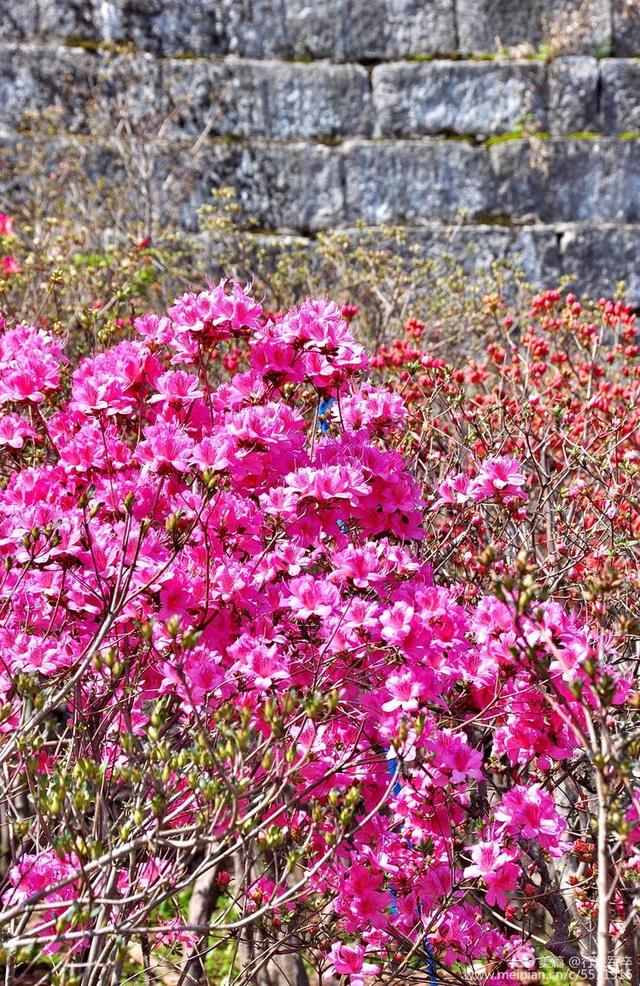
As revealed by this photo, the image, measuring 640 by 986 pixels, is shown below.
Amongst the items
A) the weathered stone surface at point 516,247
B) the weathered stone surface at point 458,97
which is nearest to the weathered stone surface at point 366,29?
the weathered stone surface at point 458,97

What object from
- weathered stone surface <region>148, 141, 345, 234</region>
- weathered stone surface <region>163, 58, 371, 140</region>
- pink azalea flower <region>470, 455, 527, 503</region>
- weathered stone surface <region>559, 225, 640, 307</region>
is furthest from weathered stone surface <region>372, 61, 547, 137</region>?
pink azalea flower <region>470, 455, 527, 503</region>

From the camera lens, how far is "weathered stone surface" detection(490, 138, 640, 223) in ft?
28.4

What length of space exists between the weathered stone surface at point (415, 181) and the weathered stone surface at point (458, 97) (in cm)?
27

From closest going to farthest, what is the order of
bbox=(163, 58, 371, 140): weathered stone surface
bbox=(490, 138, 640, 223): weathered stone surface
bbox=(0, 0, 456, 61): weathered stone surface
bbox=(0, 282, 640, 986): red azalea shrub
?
bbox=(0, 282, 640, 986): red azalea shrub
bbox=(490, 138, 640, 223): weathered stone surface
bbox=(163, 58, 371, 140): weathered stone surface
bbox=(0, 0, 456, 61): weathered stone surface

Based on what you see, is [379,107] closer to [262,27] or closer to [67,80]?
[262,27]

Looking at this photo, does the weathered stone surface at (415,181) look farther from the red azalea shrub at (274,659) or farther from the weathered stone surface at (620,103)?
the red azalea shrub at (274,659)

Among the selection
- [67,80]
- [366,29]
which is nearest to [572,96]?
[366,29]

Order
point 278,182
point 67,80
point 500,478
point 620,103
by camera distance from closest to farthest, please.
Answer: point 500,478 → point 67,80 → point 278,182 → point 620,103

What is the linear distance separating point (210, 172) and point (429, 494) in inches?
252

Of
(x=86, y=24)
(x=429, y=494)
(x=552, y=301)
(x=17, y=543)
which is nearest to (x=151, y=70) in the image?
(x=86, y=24)

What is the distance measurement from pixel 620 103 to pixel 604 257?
1.47 m

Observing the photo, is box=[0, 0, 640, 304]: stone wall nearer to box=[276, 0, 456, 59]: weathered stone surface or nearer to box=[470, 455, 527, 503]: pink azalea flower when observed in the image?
box=[276, 0, 456, 59]: weathered stone surface

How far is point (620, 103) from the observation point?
29.2 feet

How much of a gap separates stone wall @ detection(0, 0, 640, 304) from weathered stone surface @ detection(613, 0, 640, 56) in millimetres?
12
